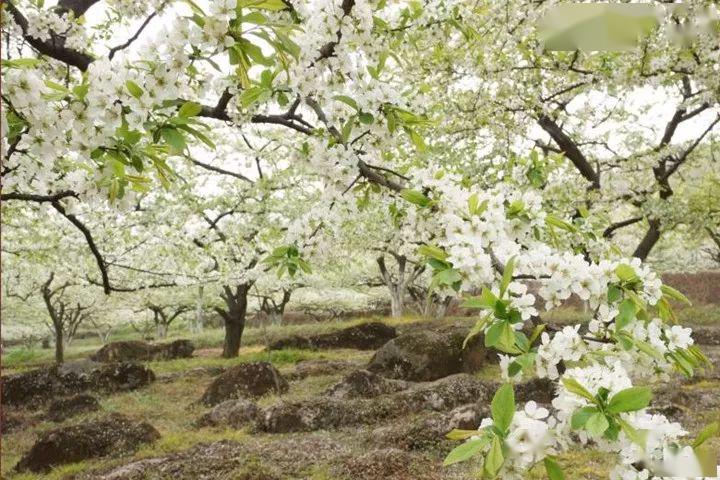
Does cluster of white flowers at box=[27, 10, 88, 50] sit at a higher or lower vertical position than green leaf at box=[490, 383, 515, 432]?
higher

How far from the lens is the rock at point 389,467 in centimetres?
753

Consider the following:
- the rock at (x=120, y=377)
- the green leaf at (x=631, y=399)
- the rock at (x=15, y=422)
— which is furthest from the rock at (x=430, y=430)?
the rock at (x=120, y=377)

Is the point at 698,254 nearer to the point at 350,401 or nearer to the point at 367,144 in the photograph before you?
the point at 350,401

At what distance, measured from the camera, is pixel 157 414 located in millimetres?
13133

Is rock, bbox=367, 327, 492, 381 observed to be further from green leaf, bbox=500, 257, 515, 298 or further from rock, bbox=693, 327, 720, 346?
green leaf, bbox=500, 257, 515, 298

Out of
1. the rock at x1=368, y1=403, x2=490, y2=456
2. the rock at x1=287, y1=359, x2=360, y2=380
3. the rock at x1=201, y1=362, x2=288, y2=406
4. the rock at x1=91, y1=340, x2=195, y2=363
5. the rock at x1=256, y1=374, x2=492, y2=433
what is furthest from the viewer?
the rock at x1=91, y1=340, x2=195, y2=363

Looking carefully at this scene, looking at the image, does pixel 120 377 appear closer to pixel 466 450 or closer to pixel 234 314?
pixel 234 314

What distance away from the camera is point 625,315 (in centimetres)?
211

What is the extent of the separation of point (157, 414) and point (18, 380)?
627cm

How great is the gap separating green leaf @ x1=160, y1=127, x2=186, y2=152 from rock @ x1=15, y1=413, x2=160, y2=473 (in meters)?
8.78

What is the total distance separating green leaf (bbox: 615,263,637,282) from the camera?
87.4 inches

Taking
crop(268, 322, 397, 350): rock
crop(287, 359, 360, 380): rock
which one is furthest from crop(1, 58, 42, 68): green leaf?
crop(268, 322, 397, 350): rock

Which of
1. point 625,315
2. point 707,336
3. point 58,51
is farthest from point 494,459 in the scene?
point 707,336

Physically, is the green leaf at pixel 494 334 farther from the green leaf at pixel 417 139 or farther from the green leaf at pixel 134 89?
the green leaf at pixel 134 89
